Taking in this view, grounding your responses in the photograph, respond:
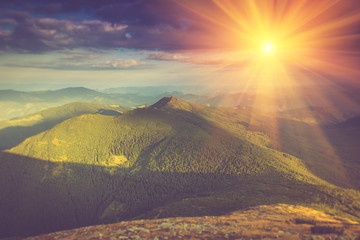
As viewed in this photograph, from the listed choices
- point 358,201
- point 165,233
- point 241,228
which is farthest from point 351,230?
point 358,201

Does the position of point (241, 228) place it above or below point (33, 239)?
above

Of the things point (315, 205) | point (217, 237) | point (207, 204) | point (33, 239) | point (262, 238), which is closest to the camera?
point (262, 238)

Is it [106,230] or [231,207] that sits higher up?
[106,230]

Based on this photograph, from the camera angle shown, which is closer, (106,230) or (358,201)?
(106,230)

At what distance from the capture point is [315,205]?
5074 inches

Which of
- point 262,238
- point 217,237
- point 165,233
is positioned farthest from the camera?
point 165,233

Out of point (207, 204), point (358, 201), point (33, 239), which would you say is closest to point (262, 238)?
point (33, 239)

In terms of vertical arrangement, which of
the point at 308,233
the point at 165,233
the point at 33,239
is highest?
the point at 308,233

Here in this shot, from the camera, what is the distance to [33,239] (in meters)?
71.6

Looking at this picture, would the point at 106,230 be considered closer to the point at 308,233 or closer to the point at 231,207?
the point at 308,233

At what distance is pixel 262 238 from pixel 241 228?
12.2 metres

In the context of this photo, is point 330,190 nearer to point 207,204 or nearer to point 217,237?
point 207,204

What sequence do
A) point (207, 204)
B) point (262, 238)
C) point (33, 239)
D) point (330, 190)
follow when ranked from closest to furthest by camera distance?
point (262, 238) → point (33, 239) → point (207, 204) → point (330, 190)

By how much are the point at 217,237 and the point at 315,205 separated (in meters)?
111
